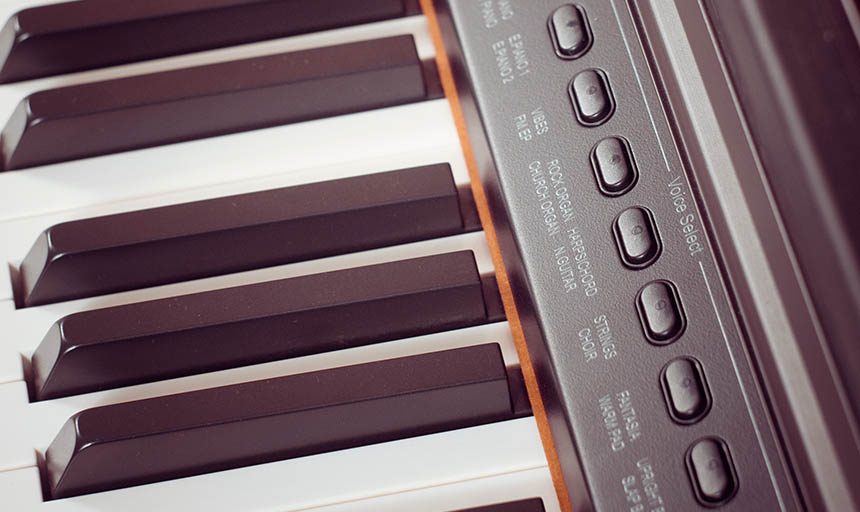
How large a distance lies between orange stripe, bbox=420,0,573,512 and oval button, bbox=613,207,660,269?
0.40 feet

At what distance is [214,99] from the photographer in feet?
2.87

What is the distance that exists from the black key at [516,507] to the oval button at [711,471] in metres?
0.13

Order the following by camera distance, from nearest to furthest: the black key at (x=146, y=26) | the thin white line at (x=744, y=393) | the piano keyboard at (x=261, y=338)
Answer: the thin white line at (x=744, y=393) < the piano keyboard at (x=261, y=338) < the black key at (x=146, y=26)

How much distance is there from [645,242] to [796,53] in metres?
0.19

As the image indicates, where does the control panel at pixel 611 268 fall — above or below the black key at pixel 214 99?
below

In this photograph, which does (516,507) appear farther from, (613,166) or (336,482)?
(613,166)

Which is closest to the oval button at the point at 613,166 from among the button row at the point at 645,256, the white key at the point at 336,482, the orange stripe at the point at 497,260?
the button row at the point at 645,256

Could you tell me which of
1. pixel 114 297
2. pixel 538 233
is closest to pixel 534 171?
pixel 538 233

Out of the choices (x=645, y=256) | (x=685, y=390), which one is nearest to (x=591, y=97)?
(x=645, y=256)

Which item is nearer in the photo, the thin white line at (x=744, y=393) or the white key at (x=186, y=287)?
the thin white line at (x=744, y=393)

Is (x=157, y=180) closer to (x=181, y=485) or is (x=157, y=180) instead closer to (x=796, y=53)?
(x=181, y=485)

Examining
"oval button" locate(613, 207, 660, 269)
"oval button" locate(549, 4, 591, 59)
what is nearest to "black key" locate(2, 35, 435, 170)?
"oval button" locate(549, 4, 591, 59)

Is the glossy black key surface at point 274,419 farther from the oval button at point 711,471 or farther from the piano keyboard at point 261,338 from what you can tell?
the oval button at point 711,471

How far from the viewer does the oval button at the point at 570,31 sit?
0.80 m
